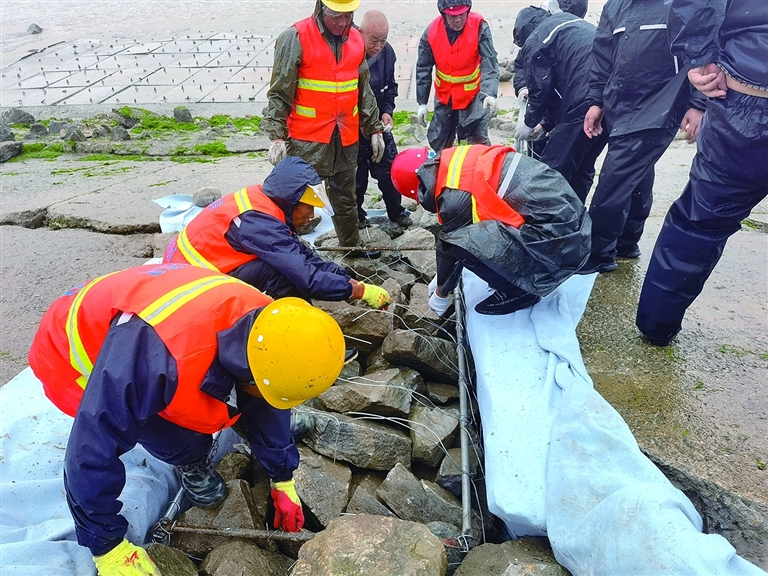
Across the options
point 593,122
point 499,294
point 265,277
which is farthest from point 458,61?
point 265,277

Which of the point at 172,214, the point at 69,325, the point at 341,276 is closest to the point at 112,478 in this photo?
the point at 69,325

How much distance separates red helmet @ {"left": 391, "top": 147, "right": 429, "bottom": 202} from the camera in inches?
117

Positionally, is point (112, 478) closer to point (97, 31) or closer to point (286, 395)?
point (286, 395)

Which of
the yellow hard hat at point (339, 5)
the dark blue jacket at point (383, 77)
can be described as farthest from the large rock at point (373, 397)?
the dark blue jacket at point (383, 77)

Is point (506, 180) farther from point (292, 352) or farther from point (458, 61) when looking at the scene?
point (458, 61)

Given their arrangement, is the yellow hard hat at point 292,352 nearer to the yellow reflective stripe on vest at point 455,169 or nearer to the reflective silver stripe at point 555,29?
the yellow reflective stripe on vest at point 455,169

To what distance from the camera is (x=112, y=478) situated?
1663mm

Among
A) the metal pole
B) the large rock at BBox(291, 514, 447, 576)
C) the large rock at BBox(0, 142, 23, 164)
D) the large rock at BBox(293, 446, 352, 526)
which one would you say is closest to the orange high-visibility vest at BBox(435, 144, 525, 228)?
the metal pole

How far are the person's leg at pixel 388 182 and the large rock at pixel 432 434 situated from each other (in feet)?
8.06

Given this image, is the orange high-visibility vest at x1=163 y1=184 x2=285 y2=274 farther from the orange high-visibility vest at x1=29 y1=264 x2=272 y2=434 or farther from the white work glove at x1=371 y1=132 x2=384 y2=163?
the white work glove at x1=371 y1=132 x2=384 y2=163

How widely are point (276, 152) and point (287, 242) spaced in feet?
3.56

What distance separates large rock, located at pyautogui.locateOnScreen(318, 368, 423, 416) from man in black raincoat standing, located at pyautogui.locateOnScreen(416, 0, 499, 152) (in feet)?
10.3

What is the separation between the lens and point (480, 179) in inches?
104

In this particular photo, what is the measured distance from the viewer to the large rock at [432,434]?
8.32 feet
